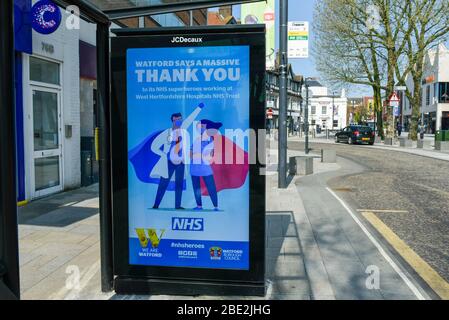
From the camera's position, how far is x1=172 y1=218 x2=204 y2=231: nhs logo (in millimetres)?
3873

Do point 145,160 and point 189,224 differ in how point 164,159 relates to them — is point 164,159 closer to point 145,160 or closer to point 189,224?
point 145,160

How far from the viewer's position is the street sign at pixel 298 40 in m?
11.1

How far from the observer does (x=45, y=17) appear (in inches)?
325

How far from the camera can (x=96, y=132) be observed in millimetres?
3850

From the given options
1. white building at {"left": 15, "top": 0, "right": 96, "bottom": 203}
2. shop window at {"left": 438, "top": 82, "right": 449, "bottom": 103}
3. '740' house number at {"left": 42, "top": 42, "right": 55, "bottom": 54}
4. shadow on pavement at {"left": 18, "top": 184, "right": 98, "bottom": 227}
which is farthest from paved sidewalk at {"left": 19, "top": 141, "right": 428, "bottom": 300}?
shop window at {"left": 438, "top": 82, "right": 449, "bottom": 103}

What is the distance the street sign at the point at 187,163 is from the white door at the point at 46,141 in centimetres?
547

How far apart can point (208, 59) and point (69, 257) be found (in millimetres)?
3069

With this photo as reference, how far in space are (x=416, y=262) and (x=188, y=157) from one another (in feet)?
10.4

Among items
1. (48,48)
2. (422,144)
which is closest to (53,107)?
(48,48)

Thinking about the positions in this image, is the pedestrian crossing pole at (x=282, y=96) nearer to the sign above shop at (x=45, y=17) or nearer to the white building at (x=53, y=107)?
the white building at (x=53, y=107)

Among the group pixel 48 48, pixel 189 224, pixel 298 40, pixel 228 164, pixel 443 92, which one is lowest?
pixel 189 224

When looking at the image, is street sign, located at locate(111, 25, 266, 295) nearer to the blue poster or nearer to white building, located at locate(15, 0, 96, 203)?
the blue poster

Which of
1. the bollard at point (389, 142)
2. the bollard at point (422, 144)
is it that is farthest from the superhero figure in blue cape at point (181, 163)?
the bollard at point (389, 142)
